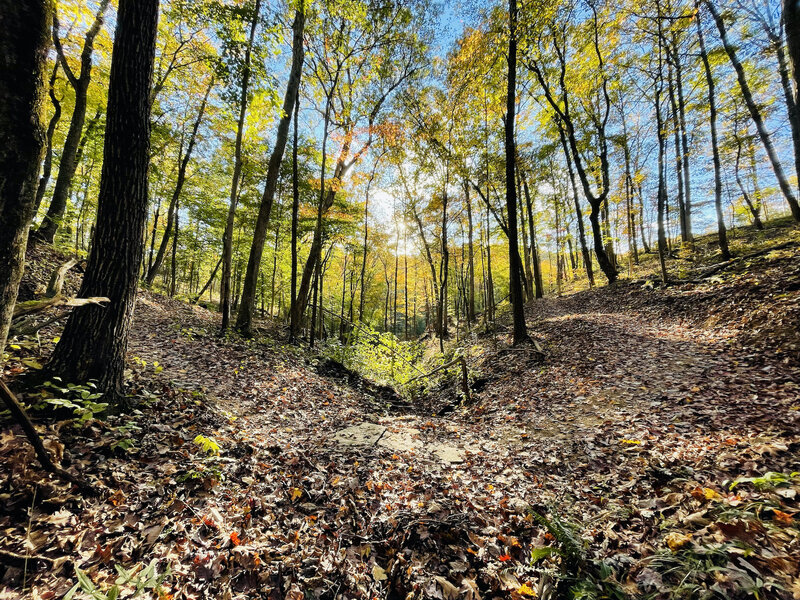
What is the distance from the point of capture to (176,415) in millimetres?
4375

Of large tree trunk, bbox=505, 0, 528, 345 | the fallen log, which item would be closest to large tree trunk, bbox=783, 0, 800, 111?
large tree trunk, bbox=505, 0, 528, 345

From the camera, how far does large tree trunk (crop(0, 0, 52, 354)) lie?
1.93 metres

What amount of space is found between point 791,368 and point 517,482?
5133 millimetres

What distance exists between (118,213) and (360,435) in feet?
16.2

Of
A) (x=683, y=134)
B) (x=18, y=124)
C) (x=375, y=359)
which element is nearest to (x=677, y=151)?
(x=683, y=134)

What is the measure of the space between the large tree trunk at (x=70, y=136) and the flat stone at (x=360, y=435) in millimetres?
10794

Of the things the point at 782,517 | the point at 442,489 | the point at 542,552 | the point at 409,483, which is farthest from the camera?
the point at 409,483

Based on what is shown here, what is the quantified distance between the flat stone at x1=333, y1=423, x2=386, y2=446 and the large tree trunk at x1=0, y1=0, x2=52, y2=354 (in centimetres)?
436

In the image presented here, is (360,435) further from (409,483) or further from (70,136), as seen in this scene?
(70,136)

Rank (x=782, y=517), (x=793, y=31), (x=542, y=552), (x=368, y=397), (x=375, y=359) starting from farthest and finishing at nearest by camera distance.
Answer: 1. (x=375, y=359)
2. (x=368, y=397)
3. (x=793, y=31)
4. (x=542, y=552)
5. (x=782, y=517)

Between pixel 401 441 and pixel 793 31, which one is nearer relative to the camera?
pixel 793 31

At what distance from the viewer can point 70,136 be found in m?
9.51

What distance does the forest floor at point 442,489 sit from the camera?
2.30 meters

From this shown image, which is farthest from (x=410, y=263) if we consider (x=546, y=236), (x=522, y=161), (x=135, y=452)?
(x=135, y=452)
